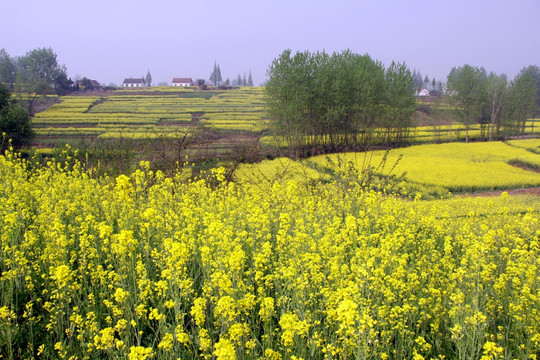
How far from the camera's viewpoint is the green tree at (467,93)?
4112 cm

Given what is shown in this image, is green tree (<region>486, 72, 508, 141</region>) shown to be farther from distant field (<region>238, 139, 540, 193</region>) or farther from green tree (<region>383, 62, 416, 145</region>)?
green tree (<region>383, 62, 416, 145</region>)

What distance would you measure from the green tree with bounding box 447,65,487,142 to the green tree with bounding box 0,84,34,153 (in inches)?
1663

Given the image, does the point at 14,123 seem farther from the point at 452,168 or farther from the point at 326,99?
the point at 452,168

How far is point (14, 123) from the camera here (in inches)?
1067

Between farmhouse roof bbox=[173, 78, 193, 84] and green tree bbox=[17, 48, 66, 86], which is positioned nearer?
green tree bbox=[17, 48, 66, 86]

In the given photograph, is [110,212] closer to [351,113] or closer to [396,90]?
[351,113]

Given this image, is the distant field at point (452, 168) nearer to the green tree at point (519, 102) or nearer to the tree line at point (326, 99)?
the tree line at point (326, 99)

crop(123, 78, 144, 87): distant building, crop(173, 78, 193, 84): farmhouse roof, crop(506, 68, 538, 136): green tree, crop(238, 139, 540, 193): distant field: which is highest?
crop(173, 78, 193, 84): farmhouse roof

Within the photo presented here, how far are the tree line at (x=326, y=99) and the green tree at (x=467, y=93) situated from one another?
33.6 feet

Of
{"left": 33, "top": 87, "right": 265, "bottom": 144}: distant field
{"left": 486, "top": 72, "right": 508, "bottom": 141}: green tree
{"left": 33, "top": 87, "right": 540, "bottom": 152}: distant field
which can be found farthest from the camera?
{"left": 486, "top": 72, "right": 508, "bottom": 141}: green tree

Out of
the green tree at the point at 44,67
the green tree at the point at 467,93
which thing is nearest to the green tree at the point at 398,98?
the green tree at the point at 467,93

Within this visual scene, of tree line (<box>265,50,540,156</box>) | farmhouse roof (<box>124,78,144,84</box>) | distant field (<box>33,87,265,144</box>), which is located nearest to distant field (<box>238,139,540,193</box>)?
tree line (<box>265,50,540,156</box>)

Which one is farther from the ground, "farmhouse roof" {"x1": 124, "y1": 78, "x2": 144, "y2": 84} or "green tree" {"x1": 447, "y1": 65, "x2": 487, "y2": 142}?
"farmhouse roof" {"x1": 124, "y1": 78, "x2": 144, "y2": 84}

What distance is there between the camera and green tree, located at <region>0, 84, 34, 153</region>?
86.0 ft
